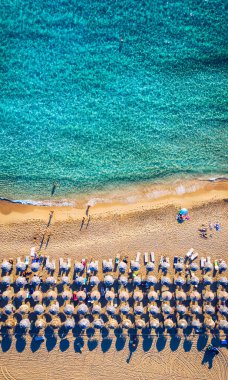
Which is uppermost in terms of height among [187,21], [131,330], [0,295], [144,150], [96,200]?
[187,21]

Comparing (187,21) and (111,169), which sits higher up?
(187,21)

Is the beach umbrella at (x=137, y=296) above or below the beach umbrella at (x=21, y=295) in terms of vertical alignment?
above

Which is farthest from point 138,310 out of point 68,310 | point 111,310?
point 68,310

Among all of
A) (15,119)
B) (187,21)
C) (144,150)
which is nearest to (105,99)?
(144,150)

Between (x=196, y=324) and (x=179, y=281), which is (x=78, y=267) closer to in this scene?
(x=179, y=281)

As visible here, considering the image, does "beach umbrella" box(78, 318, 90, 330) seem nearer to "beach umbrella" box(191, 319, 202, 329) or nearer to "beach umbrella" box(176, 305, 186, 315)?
"beach umbrella" box(176, 305, 186, 315)

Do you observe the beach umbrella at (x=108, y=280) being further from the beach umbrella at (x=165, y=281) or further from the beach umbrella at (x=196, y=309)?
the beach umbrella at (x=196, y=309)

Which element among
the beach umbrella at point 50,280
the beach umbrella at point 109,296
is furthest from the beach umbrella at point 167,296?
the beach umbrella at point 50,280

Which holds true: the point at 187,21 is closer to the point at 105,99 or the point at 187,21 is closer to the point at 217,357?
the point at 105,99
